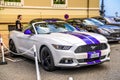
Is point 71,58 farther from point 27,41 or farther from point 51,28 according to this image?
point 27,41

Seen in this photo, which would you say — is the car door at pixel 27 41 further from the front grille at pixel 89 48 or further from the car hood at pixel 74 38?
the front grille at pixel 89 48

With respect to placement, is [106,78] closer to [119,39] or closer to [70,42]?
[70,42]

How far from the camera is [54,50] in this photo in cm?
753

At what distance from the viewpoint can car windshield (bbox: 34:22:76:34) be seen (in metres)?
8.80

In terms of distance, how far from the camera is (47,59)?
25.9ft

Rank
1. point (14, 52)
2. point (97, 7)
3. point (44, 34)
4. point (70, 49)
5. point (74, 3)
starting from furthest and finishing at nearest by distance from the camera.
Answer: point (97, 7)
point (74, 3)
point (14, 52)
point (44, 34)
point (70, 49)

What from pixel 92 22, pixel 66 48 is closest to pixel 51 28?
pixel 66 48

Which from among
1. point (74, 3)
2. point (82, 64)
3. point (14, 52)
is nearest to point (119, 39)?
point (14, 52)

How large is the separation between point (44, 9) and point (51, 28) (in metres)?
11.3

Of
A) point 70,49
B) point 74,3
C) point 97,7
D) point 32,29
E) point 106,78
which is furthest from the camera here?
point 97,7

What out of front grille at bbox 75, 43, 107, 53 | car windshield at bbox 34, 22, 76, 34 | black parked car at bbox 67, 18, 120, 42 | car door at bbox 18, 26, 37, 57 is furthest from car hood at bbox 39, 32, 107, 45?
black parked car at bbox 67, 18, 120, 42

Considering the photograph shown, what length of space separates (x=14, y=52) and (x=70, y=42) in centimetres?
371

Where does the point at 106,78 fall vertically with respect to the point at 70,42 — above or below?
below

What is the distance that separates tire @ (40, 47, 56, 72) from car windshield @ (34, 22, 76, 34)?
900 millimetres
